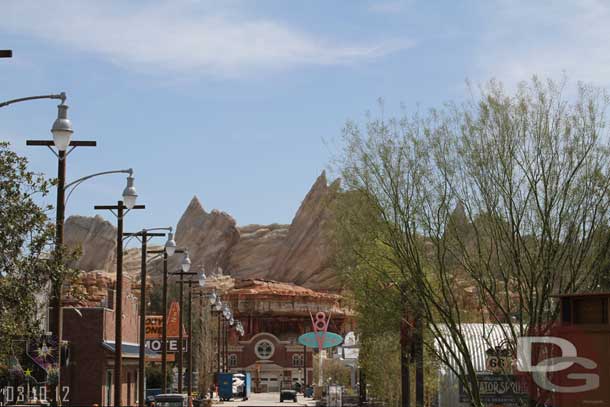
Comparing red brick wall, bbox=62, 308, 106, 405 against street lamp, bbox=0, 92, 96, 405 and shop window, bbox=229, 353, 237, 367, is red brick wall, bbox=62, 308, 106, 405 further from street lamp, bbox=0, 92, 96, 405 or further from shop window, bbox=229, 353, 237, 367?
shop window, bbox=229, 353, 237, 367

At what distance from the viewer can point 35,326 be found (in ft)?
69.2

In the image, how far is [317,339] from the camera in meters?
100

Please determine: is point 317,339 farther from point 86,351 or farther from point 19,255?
point 19,255

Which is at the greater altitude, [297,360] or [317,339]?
[317,339]

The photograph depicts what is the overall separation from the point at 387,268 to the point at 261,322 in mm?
110906

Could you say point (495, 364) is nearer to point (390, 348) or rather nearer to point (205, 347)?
point (390, 348)

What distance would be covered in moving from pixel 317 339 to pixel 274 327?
1941 inches

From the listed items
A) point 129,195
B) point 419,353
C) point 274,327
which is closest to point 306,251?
point 274,327

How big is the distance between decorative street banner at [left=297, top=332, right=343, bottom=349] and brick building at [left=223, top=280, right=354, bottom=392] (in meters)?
20.0

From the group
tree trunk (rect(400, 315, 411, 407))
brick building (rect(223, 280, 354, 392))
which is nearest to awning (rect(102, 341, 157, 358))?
tree trunk (rect(400, 315, 411, 407))

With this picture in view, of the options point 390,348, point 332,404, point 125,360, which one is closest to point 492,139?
point 390,348

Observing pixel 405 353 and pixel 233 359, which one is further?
pixel 233 359

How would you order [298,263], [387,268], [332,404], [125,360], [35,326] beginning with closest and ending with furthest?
[35,326] < [387,268] < [125,360] < [332,404] < [298,263]

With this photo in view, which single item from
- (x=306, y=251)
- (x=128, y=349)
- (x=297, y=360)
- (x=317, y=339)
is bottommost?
(x=297, y=360)
